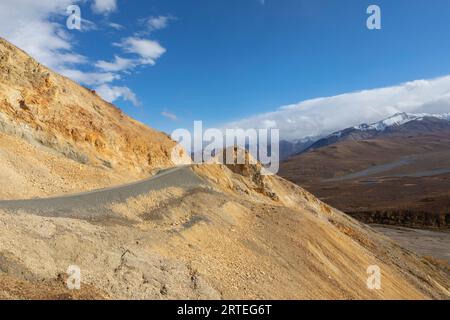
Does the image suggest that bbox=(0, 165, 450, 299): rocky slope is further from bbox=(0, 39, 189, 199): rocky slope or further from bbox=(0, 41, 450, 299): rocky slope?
bbox=(0, 39, 189, 199): rocky slope

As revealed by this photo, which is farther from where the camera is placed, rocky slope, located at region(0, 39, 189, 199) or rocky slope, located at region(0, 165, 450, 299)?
rocky slope, located at region(0, 39, 189, 199)

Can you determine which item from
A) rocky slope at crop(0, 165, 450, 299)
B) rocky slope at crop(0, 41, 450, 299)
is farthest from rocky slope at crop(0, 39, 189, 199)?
rocky slope at crop(0, 165, 450, 299)

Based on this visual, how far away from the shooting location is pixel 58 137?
3391 centimetres

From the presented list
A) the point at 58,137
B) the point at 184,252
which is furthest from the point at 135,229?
the point at 58,137

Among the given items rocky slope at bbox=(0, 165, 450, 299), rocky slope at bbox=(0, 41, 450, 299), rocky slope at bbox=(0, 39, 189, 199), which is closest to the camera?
rocky slope at bbox=(0, 165, 450, 299)

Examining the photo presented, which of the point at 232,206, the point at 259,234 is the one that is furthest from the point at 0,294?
the point at 232,206

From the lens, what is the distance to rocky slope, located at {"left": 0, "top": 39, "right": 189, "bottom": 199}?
27.6 meters

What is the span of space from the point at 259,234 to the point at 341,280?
427 cm

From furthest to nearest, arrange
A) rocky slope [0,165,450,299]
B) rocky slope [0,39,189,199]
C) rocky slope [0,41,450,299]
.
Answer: rocky slope [0,39,189,199], rocky slope [0,41,450,299], rocky slope [0,165,450,299]

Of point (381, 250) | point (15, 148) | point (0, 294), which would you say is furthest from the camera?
point (381, 250)

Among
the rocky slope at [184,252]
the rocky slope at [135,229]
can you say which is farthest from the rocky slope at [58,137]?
the rocky slope at [184,252]

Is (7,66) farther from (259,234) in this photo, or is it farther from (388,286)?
(388,286)

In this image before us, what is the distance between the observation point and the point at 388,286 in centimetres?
2195

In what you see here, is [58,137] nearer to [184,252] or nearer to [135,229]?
[135,229]
